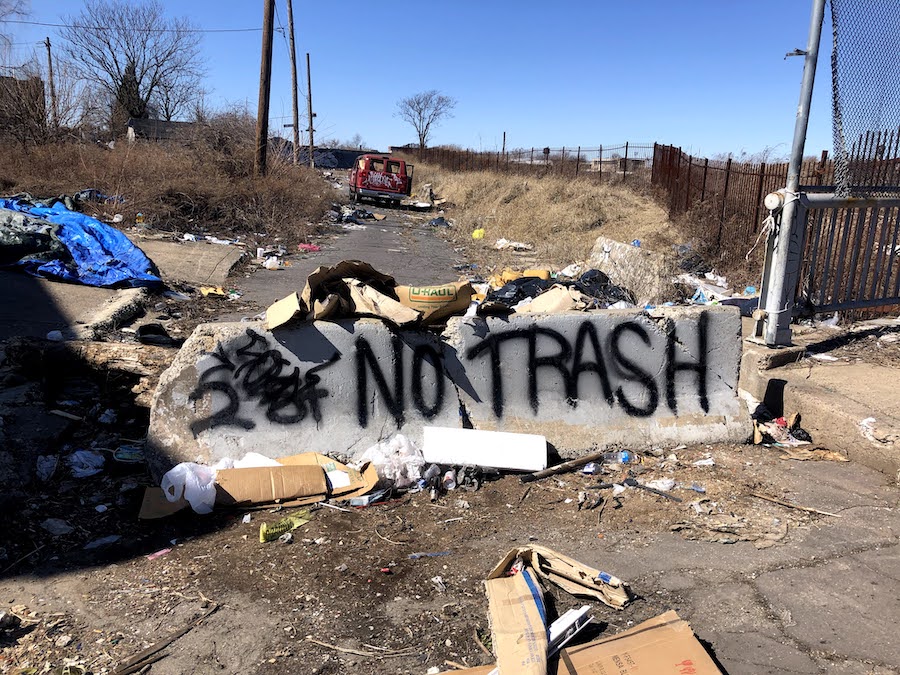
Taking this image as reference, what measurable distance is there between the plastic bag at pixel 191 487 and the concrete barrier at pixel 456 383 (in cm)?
23

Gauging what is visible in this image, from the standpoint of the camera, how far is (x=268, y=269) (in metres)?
12.2

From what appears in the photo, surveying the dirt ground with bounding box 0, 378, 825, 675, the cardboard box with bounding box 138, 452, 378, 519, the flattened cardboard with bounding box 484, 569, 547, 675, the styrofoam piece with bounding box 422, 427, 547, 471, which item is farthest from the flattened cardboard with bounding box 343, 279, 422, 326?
the flattened cardboard with bounding box 484, 569, 547, 675

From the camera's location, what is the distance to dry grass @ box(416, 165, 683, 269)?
14.9 m

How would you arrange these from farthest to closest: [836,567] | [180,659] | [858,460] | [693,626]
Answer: [858,460] → [836,567] → [693,626] → [180,659]

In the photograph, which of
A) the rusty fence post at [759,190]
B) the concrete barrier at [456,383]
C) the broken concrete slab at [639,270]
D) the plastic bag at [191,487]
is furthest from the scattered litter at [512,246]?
the plastic bag at [191,487]

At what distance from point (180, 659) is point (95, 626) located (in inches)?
18.3

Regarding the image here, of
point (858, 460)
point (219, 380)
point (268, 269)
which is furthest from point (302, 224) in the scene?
point (858, 460)

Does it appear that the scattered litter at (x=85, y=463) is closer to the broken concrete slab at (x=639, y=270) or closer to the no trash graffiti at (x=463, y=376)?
the no trash graffiti at (x=463, y=376)

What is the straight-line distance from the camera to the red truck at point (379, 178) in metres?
26.9

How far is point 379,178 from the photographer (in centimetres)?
2719

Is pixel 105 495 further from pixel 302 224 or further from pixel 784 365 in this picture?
pixel 302 224

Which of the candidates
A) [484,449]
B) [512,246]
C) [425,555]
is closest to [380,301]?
[484,449]

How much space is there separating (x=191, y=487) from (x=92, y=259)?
7112 mm

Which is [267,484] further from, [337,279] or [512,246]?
[512,246]
